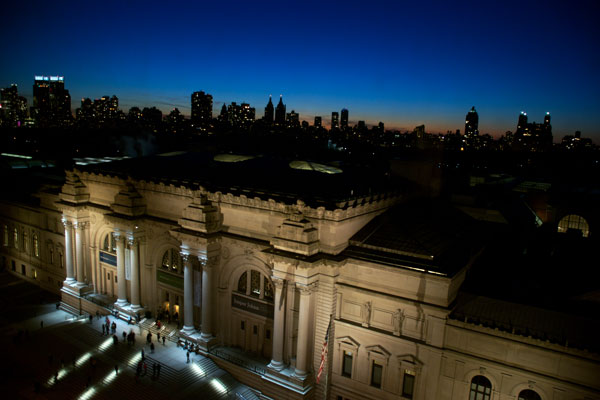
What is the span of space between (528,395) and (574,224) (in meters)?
37.8

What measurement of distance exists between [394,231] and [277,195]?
949cm

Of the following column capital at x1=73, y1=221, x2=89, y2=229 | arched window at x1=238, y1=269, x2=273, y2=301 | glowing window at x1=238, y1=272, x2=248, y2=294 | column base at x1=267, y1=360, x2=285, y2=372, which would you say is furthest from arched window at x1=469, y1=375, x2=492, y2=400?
column capital at x1=73, y1=221, x2=89, y2=229

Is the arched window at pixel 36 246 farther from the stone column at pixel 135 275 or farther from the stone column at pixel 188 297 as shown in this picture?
the stone column at pixel 188 297

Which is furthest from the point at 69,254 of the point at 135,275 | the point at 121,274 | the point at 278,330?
the point at 278,330

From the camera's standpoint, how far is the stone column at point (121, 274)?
137 feet

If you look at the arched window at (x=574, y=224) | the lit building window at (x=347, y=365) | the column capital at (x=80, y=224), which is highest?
the arched window at (x=574, y=224)

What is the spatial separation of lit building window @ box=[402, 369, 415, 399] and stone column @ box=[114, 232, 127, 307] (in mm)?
28575

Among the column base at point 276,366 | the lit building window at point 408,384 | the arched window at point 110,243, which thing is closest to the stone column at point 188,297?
the column base at point 276,366

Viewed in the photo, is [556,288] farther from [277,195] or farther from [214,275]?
[214,275]

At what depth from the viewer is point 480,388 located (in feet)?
Answer: 87.4

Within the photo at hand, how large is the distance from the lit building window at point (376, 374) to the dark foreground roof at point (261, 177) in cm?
Result: 1159

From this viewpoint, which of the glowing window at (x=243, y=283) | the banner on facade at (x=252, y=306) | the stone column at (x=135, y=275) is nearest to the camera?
the banner on facade at (x=252, y=306)

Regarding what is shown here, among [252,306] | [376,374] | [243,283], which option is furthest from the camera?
[243,283]

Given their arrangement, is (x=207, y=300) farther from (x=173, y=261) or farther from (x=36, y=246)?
(x=36, y=246)
